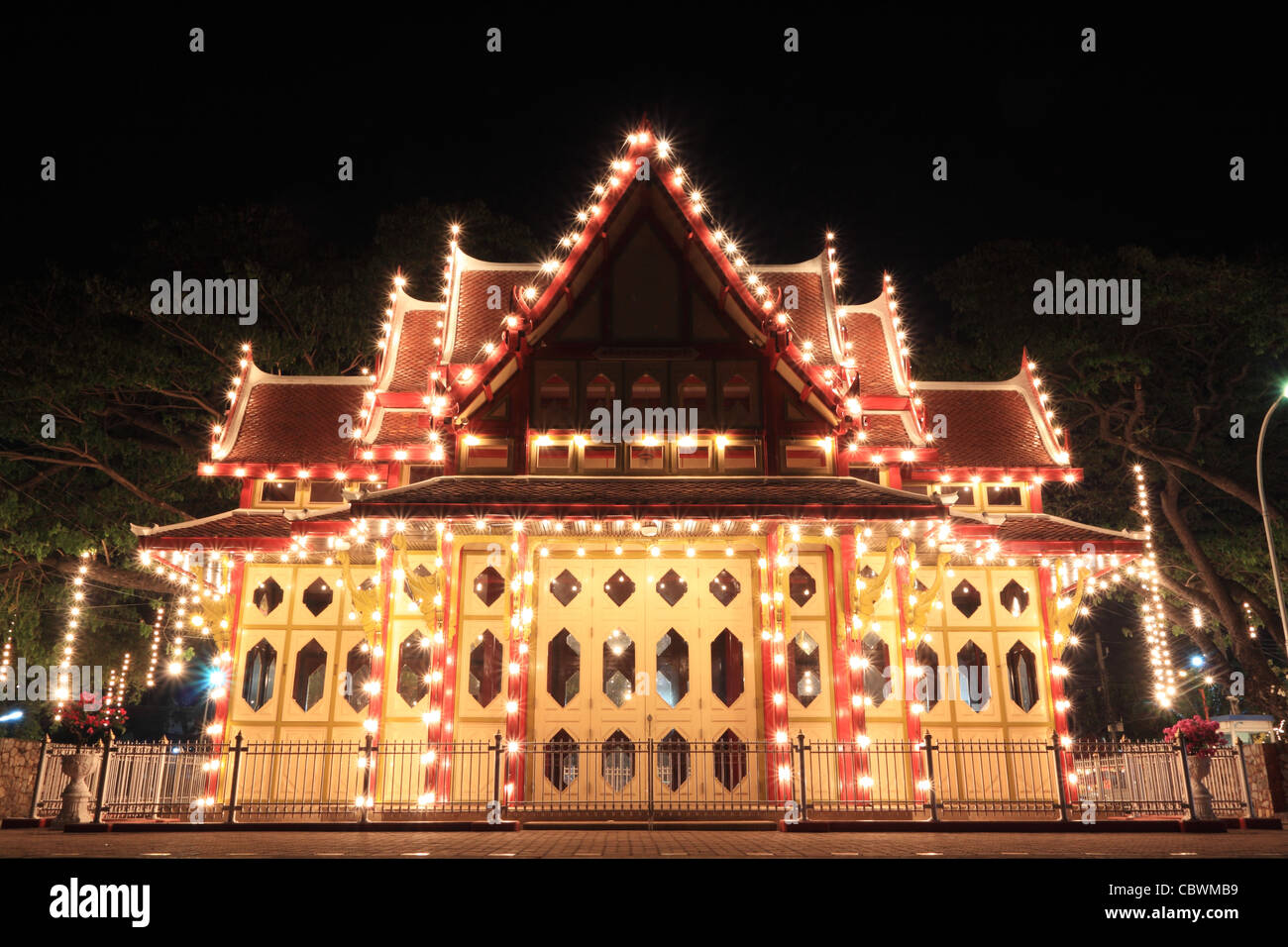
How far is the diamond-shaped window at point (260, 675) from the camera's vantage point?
61.8 feet

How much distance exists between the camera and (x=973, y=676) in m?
19.2

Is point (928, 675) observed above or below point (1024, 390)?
below

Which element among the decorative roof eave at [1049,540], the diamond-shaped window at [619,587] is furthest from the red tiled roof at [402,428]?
the decorative roof eave at [1049,540]

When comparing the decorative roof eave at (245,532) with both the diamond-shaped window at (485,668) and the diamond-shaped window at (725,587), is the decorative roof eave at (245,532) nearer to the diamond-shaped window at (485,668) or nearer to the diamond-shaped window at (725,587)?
the diamond-shaped window at (485,668)

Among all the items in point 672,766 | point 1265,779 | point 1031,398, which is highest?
point 1031,398

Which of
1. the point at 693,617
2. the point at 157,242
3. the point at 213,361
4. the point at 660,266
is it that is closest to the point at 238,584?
the point at 693,617

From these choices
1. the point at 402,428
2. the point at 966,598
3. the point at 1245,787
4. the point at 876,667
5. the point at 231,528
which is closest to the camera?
the point at 1245,787

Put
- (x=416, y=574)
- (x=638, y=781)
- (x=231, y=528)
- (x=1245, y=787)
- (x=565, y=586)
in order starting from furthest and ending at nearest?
(x=231, y=528), (x=565, y=586), (x=416, y=574), (x=638, y=781), (x=1245, y=787)

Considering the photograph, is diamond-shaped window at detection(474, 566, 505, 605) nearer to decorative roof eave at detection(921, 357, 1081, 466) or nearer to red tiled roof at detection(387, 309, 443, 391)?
red tiled roof at detection(387, 309, 443, 391)

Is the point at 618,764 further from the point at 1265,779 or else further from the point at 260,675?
the point at 1265,779

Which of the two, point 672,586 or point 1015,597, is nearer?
point 672,586

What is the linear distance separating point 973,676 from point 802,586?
13.8 ft

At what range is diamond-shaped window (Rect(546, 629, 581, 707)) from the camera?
1742cm

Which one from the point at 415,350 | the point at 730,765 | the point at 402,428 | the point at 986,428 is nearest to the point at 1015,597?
the point at 986,428
